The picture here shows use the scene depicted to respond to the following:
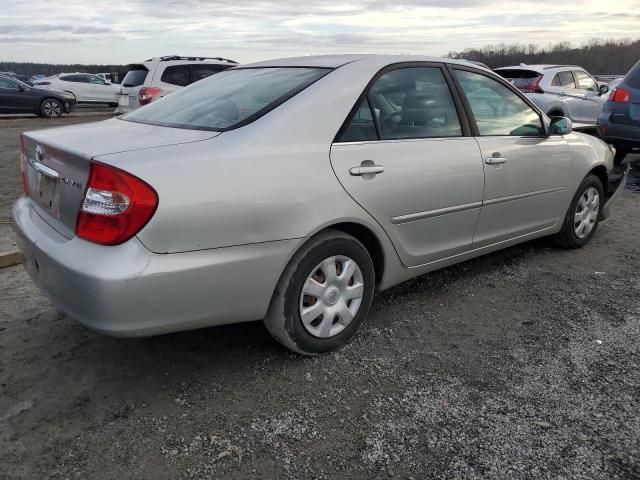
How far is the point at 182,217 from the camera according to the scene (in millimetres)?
2367

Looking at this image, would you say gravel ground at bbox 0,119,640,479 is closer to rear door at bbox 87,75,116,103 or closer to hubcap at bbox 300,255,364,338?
hubcap at bbox 300,255,364,338

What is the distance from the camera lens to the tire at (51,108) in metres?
17.8

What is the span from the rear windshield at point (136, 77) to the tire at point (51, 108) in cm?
658

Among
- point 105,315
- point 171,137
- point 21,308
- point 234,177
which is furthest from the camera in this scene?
point 21,308

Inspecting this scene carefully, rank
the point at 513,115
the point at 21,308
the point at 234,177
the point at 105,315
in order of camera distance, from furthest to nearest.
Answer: the point at 513,115 < the point at 21,308 < the point at 234,177 < the point at 105,315

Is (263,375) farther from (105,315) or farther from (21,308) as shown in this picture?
(21,308)

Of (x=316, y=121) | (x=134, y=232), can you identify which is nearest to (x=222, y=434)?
(x=134, y=232)

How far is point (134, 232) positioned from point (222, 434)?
93 centimetres

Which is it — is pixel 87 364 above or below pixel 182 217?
below

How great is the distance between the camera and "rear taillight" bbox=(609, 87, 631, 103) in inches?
315

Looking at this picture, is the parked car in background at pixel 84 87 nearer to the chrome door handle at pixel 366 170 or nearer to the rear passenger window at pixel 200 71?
the rear passenger window at pixel 200 71

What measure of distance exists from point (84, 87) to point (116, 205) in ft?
80.2

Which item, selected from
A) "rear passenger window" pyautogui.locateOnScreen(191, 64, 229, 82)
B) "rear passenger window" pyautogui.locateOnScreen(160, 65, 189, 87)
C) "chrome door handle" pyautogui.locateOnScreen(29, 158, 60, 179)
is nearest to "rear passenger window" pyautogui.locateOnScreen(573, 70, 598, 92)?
"rear passenger window" pyautogui.locateOnScreen(191, 64, 229, 82)

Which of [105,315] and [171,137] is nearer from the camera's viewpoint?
[105,315]
